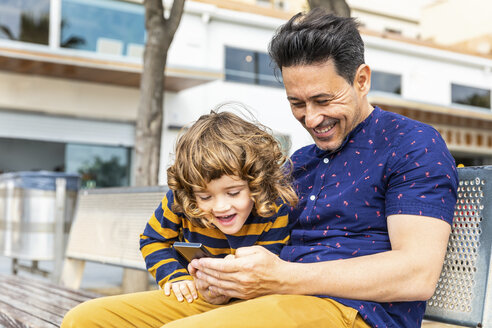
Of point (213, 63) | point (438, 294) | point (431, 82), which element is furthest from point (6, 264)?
point (431, 82)

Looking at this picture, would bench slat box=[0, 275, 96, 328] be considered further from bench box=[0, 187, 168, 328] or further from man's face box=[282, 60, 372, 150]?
man's face box=[282, 60, 372, 150]

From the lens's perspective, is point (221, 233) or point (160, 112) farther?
point (160, 112)

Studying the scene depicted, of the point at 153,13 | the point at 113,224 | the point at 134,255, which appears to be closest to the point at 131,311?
the point at 134,255

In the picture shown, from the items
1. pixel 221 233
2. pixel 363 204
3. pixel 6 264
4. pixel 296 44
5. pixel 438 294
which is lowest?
pixel 6 264

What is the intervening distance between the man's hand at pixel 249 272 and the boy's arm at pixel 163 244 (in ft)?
1.64

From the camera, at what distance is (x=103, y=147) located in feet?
51.7

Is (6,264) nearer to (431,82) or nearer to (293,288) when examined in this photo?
(293,288)

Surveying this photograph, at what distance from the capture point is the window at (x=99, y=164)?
51.3 ft

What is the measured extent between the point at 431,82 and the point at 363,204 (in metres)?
20.7

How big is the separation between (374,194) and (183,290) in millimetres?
796

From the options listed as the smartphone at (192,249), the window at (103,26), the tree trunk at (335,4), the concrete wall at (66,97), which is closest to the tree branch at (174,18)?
the tree trunk at (335,4)

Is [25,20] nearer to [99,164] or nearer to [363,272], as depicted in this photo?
[99,164]

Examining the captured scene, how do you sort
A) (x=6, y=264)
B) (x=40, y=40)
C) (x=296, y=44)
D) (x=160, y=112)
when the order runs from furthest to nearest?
1. (x=40, y=40)
2. (x=6, y=264)
3. (x=160, y=112)
4. (x=296, y=44)

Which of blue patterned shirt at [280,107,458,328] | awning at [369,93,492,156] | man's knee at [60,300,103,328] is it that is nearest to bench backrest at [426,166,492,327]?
blue patterned shirt at [280,107,458,328]
